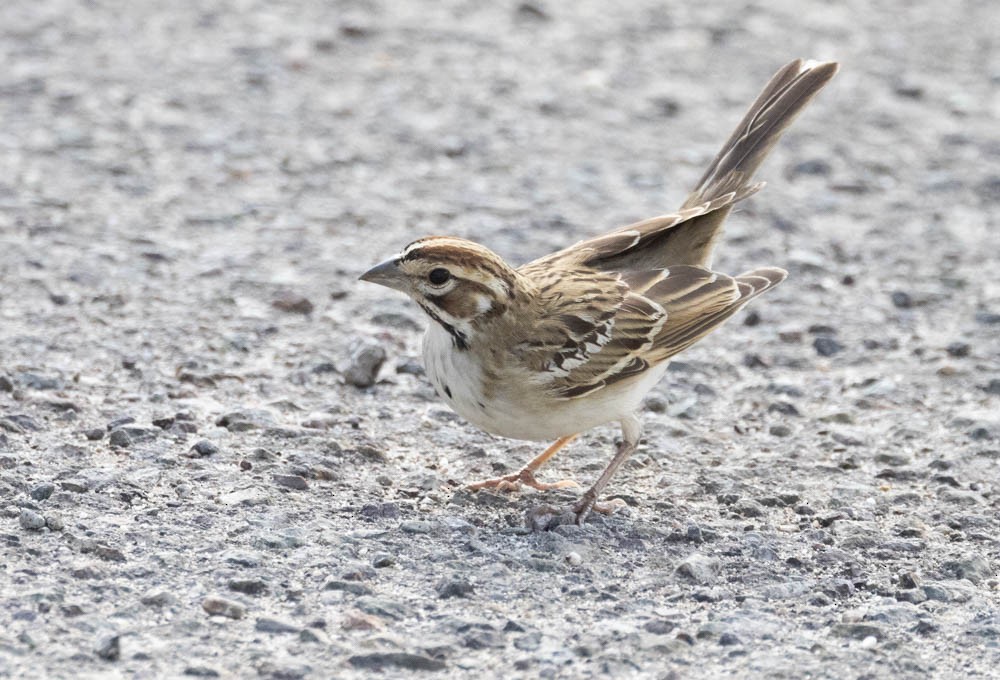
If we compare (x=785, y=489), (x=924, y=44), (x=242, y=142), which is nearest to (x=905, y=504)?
(x=785, y=489)

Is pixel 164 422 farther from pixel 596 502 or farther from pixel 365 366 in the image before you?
pixel 596 502

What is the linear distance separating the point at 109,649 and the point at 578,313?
2563 millimetres

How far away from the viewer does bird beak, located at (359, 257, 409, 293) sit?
20.3ft

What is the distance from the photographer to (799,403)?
25.2 feet

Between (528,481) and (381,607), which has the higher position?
(381,607)

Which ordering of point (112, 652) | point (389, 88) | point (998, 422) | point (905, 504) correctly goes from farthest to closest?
point (389, 88), point (998, 422), point (905, 504), point (112, 652)

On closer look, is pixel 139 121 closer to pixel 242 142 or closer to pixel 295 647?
pixel 242 142

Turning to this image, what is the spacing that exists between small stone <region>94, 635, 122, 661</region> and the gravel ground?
4 centimetres

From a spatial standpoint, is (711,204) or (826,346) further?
(826,346)

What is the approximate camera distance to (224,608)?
5332mm

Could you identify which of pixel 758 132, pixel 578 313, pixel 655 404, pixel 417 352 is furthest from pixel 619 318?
pixel 417 352

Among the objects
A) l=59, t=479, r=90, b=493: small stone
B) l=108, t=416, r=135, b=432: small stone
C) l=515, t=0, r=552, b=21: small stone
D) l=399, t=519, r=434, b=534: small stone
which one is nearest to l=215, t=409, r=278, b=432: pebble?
l=108, t=416, r=135, b=432: small stone

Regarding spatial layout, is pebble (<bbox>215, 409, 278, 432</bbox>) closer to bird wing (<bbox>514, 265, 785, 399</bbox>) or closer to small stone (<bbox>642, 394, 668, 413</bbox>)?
bird wing (<bbox>514, 265, 785, 399</bbox>)

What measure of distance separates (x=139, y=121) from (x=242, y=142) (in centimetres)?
76
